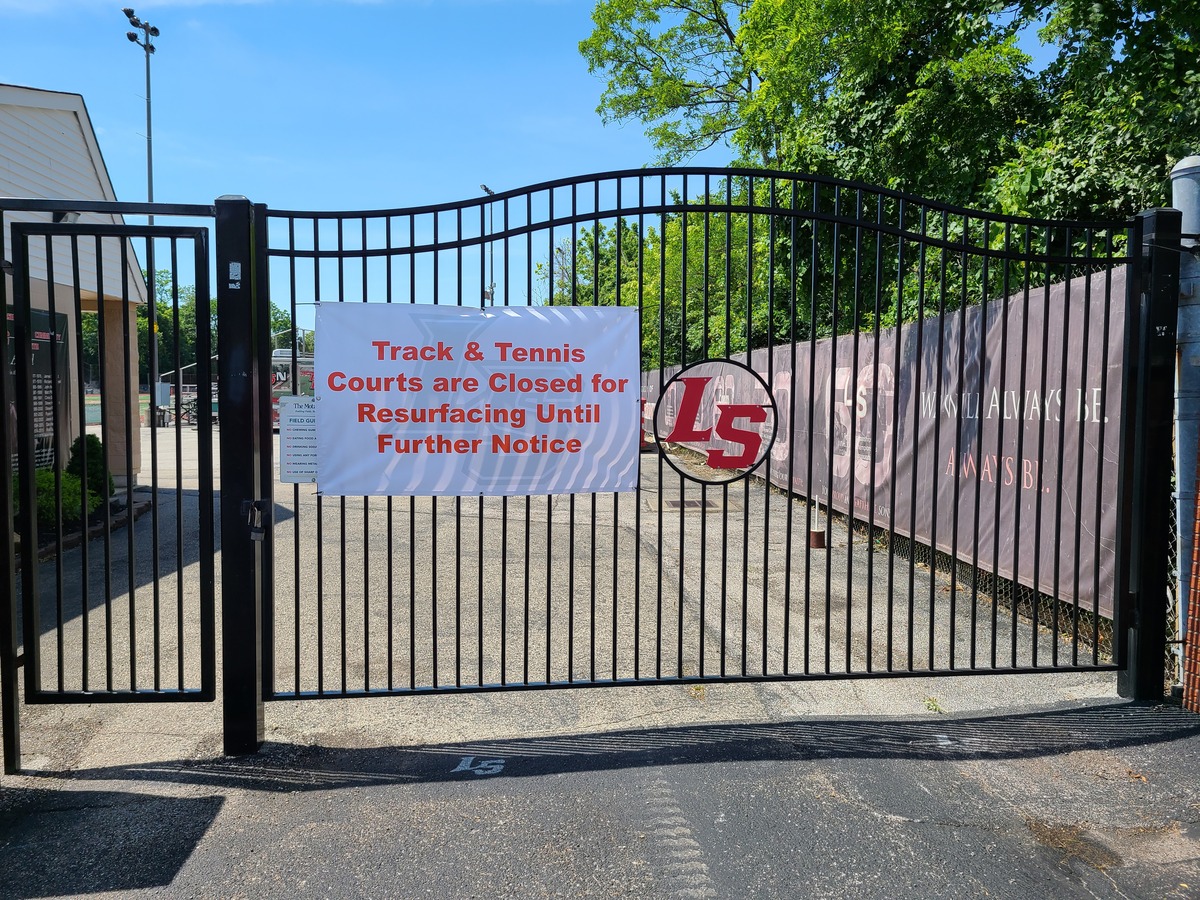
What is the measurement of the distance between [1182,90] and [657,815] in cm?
952

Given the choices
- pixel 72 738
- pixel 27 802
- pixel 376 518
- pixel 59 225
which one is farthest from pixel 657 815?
pixel 376 518

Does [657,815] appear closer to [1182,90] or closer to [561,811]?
[561,811]

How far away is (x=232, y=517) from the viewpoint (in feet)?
12.9

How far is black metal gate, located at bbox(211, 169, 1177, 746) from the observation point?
425cm

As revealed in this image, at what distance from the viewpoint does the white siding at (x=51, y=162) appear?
35.6ft

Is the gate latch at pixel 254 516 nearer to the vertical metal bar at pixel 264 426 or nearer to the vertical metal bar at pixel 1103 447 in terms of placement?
the vertical metal bar at pixel 264 426

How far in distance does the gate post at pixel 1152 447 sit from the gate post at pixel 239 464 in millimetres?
4539

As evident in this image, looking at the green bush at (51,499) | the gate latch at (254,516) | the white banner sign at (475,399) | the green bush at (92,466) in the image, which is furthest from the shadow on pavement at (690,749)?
the green bush at (92,466)

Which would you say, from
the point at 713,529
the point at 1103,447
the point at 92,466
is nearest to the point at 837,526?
the point at 713,529

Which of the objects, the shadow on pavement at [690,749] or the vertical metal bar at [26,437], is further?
the shadow on pavement at [690,749]

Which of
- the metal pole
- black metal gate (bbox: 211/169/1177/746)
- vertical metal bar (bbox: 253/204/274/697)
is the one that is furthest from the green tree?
vertical metal bar (bbox: 253/204/274/697)

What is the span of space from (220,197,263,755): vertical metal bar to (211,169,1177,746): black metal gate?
0.04m

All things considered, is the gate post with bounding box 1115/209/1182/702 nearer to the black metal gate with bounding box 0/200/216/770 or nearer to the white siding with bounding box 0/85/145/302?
the black metal gate with bounding box 0/200/216/770

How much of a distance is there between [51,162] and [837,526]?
39.6ft
